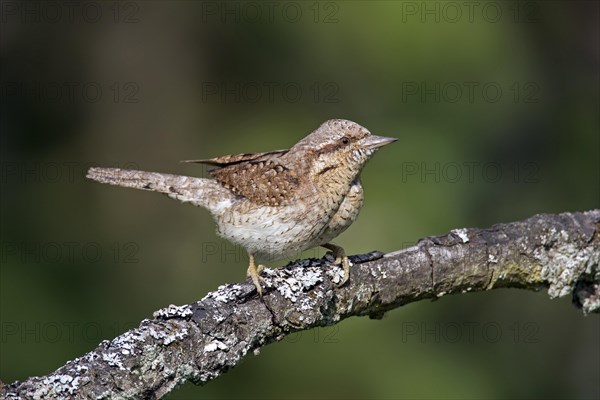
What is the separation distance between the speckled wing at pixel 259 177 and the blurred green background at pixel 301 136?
0.66 meters

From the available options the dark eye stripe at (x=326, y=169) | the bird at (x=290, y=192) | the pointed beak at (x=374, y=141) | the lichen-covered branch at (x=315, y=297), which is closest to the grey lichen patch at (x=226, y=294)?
the lichen-covered branch at (x=315, y=297)

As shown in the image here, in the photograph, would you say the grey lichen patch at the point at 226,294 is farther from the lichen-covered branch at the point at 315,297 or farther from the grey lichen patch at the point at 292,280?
the grey lichen patch at the point at 292,280

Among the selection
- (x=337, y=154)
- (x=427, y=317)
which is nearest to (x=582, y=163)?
(x=427, y=317)

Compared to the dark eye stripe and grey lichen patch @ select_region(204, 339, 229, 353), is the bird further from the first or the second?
grey lichen patch @ select_region(204, 339, 229, 353)

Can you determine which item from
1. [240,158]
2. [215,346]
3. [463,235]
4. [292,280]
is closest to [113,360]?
[215,346]

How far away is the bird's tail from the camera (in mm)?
3914

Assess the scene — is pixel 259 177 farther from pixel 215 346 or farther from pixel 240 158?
pixel 215 346

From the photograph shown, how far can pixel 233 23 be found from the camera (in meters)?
5.56

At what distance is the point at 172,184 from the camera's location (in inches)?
159

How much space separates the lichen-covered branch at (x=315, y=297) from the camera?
2281mm

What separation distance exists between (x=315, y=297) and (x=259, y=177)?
0.97 meters

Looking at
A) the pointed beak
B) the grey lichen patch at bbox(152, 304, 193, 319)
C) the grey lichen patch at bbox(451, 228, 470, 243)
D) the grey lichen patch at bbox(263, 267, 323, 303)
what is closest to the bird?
the pointed beak

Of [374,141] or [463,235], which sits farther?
[374,141]

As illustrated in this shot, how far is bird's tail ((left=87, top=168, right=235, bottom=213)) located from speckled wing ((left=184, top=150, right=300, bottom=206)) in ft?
0.23
